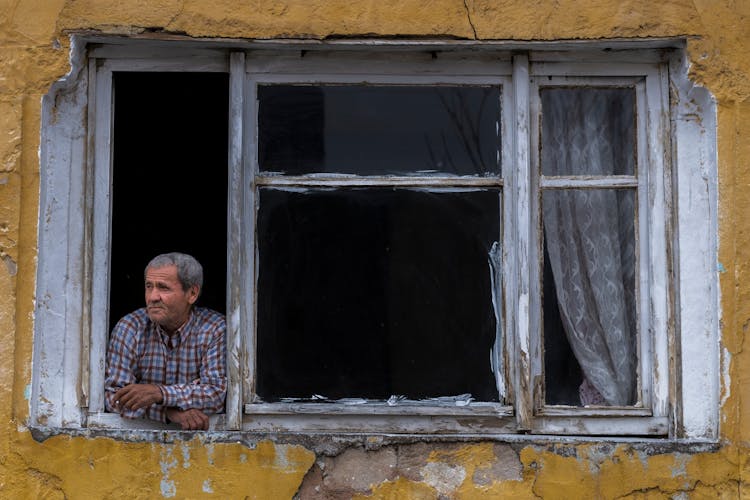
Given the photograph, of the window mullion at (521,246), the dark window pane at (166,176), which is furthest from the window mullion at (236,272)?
the window mullion at (521,246)

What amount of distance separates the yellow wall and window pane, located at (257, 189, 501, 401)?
34 cm

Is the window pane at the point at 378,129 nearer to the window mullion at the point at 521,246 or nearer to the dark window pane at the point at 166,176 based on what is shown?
the window mullion at the point at 521,246

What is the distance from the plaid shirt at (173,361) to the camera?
4590 mm

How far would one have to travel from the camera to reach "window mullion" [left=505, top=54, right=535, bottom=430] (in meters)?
4.60

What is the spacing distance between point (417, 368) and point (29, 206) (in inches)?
61.7

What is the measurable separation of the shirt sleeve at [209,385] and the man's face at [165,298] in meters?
0.14

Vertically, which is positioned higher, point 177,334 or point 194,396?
point 177,334

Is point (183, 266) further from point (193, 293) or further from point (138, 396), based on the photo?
point (138, 396)

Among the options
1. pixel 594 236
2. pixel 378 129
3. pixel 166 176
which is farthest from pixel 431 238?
pixel 166 176

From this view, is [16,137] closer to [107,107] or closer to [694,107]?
[107,107]

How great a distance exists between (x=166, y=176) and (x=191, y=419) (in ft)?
3.88

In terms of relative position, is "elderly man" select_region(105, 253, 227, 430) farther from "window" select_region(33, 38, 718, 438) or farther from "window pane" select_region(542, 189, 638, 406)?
"window pane" select_region(542, 189, 638, 406)

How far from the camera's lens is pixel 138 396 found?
14.9ft

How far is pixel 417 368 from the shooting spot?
4688 millimetres
